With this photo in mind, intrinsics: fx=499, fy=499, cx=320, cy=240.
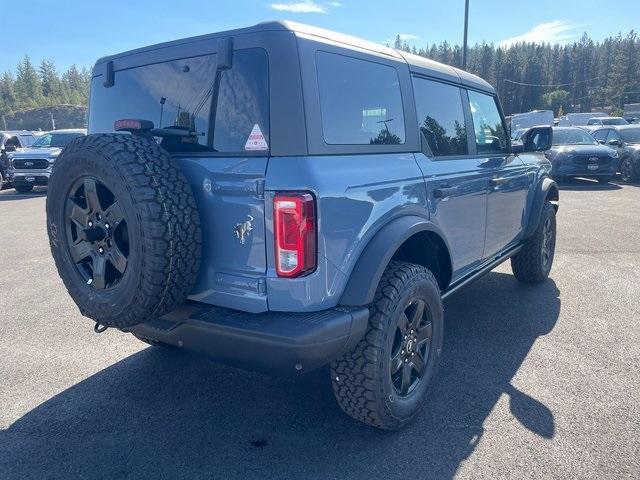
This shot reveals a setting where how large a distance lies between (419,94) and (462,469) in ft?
7.17

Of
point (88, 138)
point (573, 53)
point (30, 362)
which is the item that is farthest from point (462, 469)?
point (573, 53)

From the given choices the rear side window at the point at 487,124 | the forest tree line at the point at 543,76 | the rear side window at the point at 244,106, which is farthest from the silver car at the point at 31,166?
the forest tree line at the point at 543,76

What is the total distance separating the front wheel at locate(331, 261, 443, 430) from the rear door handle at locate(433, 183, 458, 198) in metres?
0.51

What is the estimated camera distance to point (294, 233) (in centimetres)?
220

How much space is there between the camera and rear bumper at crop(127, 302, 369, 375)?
7.17 feet

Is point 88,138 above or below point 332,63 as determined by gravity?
below

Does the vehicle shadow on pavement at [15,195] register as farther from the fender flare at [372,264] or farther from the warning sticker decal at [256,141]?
the fender flare at [372,264]

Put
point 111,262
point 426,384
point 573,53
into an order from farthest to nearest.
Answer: point 573,53 → point 426,384 → point 111,262

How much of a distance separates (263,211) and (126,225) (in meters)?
0.63

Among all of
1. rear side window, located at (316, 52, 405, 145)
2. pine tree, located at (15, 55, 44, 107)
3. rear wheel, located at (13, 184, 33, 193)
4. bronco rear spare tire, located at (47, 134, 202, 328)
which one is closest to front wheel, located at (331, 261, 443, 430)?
rear side window, located at (316, 52, 405, 145)

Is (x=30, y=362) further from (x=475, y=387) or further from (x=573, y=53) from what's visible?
(x=573, y=53)

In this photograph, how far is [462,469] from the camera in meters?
2.44

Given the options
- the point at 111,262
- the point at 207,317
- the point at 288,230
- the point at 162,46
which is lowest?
the point at 207,317

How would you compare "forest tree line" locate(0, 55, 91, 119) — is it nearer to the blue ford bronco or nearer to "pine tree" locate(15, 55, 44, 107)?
"pine tree" locate(15, 55, 44, 107)
